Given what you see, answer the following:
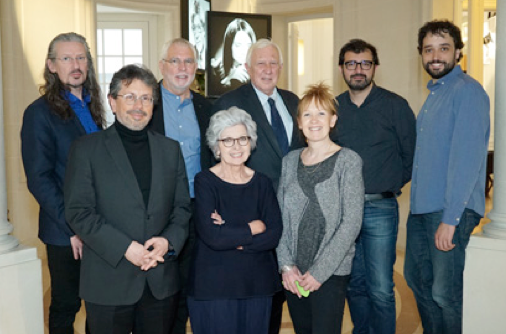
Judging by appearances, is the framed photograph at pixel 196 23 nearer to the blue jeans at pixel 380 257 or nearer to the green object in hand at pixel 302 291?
the blue jeans at pixel 380 257

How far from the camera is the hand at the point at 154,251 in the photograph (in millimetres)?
2428

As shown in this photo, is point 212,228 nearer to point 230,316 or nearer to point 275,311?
Result: point 230,316

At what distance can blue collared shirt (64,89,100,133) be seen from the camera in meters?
3.01

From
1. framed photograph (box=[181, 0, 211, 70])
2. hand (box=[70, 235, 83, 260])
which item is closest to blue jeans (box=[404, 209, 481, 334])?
hand (box=[70, 235, 83, 260])

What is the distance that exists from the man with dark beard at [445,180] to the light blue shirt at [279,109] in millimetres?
746

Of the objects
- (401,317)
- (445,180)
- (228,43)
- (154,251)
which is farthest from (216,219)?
(228,43)

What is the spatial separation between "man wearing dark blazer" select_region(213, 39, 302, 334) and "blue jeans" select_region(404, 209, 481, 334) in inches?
30.5

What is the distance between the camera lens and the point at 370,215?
326cm

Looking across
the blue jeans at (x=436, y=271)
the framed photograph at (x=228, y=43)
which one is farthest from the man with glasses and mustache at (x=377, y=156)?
the framed photograph at (x=228, y=43)

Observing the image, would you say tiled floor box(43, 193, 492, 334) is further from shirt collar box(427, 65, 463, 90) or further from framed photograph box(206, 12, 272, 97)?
framed photograph box(206, 12, 272, 97)

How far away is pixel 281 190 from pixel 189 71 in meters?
0.99

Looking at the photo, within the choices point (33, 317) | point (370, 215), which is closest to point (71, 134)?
point (33, 317)

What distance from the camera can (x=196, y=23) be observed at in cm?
609

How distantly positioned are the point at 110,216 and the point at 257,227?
25.9 inches
